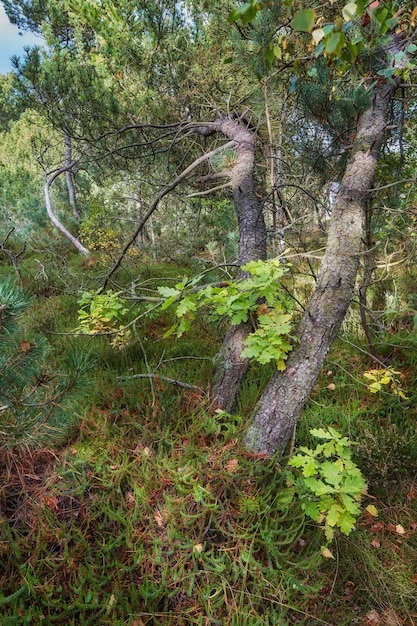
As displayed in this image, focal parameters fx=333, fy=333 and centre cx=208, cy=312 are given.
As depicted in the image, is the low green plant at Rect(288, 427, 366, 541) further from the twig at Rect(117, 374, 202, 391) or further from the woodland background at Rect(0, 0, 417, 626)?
the twig at Rect(117, 374, 202, 391)

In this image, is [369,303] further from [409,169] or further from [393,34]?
[393,34]

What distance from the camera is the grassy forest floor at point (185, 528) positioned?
1788mm

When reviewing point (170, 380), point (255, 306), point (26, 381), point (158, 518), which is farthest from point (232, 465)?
point (26, 381)

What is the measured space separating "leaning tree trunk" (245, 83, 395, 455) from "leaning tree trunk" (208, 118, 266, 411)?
36cm

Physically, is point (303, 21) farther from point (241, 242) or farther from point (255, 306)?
point (241, 242)

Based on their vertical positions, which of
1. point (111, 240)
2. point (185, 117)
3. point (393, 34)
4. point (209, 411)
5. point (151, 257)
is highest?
point (185, 117)

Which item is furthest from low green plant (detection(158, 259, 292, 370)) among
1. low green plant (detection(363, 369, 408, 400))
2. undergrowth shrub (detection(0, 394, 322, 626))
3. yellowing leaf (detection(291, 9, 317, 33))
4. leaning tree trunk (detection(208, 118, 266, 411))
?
yellowing leaf (detection(291, 9, 317, 33))

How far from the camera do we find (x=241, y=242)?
3002 mm

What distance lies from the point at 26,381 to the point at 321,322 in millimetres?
1770

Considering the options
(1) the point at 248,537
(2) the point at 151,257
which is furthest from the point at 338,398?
(2) the point at 151,257

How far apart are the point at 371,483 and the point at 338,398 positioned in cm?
77

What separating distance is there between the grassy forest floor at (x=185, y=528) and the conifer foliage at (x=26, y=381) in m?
0.09

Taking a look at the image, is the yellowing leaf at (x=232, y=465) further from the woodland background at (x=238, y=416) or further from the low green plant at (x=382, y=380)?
the low green plant at (x=382, y=380)

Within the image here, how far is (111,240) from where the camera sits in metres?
7.93
